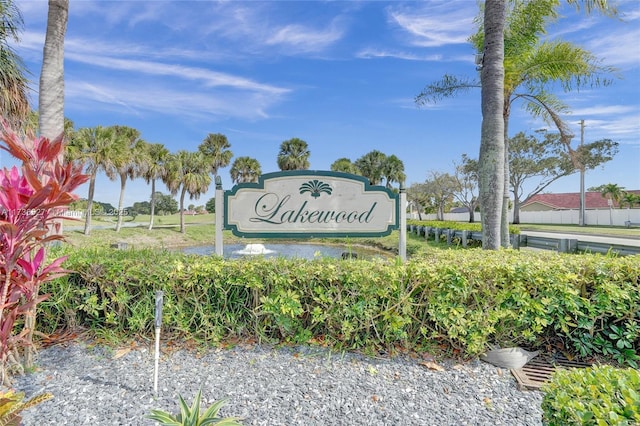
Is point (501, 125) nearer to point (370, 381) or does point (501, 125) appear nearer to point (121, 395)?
point (370, 381)

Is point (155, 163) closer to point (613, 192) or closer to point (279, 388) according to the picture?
point (279, 388)

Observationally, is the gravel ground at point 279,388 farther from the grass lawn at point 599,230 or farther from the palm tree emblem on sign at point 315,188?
the grass lawn at point 599,230

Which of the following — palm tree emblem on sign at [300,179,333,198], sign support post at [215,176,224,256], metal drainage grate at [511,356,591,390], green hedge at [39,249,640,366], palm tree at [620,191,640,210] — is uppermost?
palm tree at [620,191,640,210]

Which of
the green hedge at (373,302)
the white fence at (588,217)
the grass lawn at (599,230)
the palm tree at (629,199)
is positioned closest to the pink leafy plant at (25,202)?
the green hedge at (373,302)

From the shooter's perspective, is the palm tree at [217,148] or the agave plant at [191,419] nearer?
the agave plant at [191,419]

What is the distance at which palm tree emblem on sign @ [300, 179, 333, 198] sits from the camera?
4.61m

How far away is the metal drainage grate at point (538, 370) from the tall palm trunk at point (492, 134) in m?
2.06

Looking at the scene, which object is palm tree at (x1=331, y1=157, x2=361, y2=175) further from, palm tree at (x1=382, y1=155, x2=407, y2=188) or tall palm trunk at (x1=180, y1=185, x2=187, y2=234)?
tall palm trunk at (x1=180, y1=185, x2=187, y2=234)

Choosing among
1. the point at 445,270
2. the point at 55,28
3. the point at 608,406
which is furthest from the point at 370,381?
the point at 55,28

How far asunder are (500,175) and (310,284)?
11.8 feet

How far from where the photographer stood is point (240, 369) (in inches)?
100.0

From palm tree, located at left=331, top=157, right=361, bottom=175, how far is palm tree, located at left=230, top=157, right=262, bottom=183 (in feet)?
31.4

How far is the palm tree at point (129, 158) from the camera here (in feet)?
72.4

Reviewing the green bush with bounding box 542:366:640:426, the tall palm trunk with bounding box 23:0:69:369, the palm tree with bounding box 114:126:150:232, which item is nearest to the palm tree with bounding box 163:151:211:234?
the palm tree with bounding box 114:126:150:232
